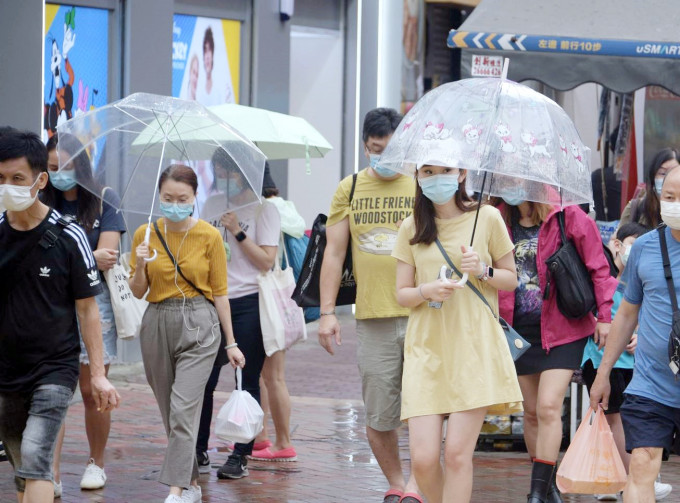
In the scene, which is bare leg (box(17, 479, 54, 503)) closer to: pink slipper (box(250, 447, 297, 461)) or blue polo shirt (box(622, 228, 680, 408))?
blue polo shirt (box(622, 228, 680, 408))

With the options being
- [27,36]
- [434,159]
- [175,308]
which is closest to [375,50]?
[27,36]

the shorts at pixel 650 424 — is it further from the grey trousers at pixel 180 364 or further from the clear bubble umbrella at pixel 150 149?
the clear bubble umbrella at pixel 150 149

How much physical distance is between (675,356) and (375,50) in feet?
39.7

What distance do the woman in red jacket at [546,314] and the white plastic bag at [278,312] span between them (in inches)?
64.9

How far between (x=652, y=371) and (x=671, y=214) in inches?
26.3

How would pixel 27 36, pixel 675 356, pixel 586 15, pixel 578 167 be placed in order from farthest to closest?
pixel 27 36, pixel 586 15, pixel 578 167, pixel 675 356

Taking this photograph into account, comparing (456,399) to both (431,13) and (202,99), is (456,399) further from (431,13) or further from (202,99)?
(431,13)

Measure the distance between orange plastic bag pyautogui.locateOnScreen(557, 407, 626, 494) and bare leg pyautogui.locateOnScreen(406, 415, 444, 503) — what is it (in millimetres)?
747

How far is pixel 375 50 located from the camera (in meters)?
17.0

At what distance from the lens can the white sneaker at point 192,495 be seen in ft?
22.8

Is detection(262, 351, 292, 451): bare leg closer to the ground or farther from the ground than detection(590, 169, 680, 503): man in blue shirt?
closer to the ground

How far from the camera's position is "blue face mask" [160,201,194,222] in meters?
7.01

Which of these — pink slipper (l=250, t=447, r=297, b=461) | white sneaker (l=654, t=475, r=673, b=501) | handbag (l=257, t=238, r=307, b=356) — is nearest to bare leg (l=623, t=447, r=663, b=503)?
white sneaker (l=654, t=475, r=673, b=501)

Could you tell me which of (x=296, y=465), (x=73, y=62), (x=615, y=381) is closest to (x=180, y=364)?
(x=296, y=465)
